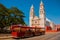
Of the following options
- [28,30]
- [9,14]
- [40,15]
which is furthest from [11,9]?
[40,15]

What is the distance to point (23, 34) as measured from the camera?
31.3 meters

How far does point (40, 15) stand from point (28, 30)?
65.6 m

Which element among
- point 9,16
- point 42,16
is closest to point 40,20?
point 42,16

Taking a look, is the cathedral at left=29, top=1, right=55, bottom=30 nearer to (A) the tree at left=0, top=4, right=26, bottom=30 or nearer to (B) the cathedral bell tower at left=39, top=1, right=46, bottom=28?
(B) the cathedral bell tower at left=39, top=1, right=46, bottom=28

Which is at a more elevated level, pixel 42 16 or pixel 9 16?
pixel 42 16

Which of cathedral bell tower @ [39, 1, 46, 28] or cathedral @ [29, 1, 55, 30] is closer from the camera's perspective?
cathedral bell tower @ [39, 1, 46, 28]

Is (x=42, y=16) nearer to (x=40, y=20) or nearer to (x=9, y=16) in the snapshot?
(x=40, y=20)

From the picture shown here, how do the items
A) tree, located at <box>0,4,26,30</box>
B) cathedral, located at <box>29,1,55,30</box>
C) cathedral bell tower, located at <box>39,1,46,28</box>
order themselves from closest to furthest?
1. tree, located at <box>0,4,26,30</box>
2. cathedral bell tower, located at <box>39,1,46,28</box>
3. cathedral, located at <box>29,1,55,30</box>

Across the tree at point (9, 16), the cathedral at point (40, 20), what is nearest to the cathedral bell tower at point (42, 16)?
the cathedral at point (40, 20)

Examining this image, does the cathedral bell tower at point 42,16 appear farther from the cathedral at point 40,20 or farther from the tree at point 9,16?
the tree at point 9,16

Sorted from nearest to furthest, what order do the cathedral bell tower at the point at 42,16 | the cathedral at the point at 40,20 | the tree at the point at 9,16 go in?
the tree at the point at 9,16 → the cathedral bell tower at the point at 42,16 → the cathedral at the point at 40,20

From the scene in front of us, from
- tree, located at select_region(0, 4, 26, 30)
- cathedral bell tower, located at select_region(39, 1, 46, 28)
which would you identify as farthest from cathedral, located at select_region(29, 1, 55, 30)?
tree, located at select_region(0, 4, 26, 30)

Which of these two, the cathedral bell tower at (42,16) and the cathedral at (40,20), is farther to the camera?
the cathedral at (40,20)

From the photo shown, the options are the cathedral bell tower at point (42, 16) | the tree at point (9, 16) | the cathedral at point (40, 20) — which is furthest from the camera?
the cathedral at point (40, 20)
